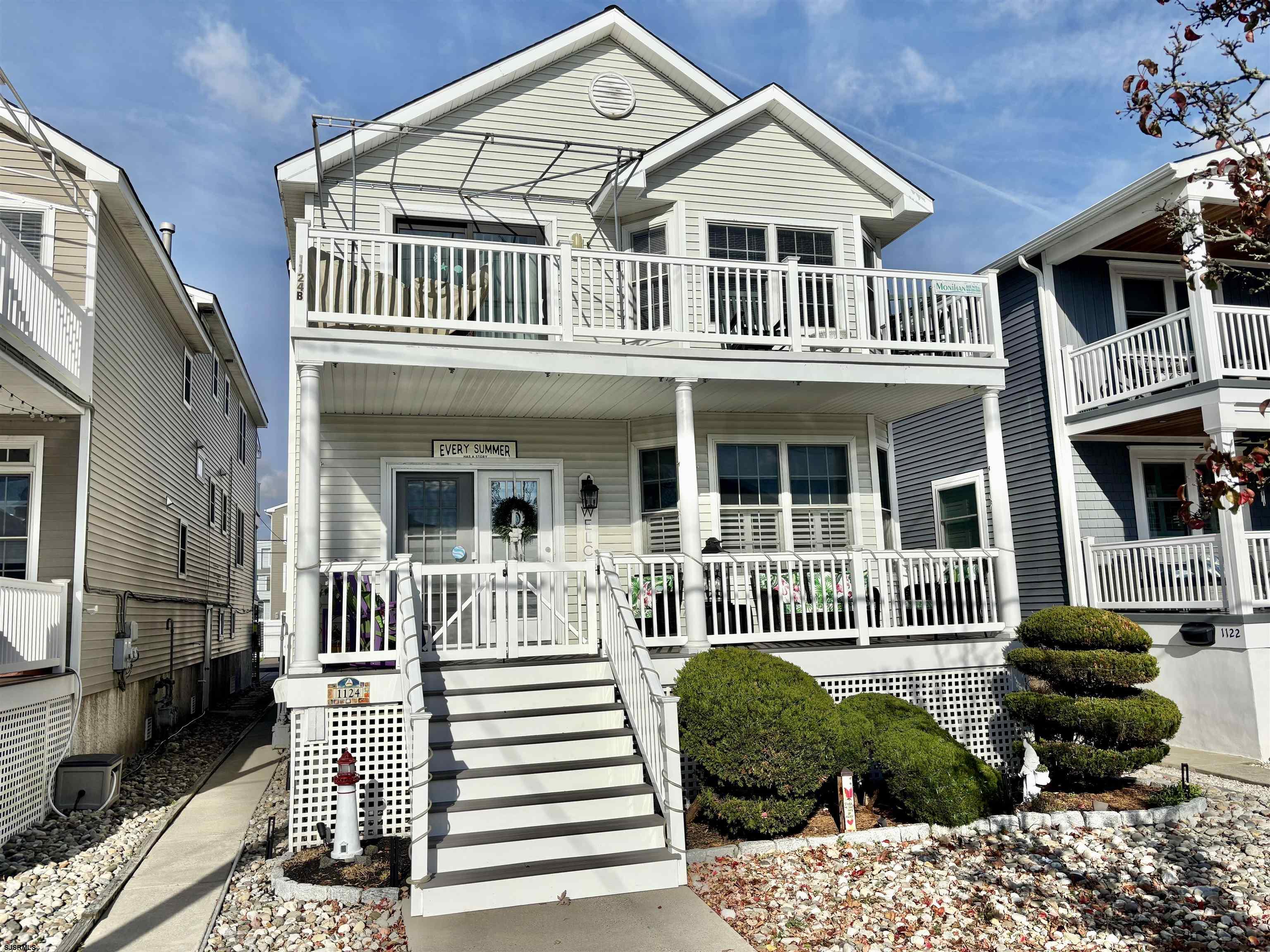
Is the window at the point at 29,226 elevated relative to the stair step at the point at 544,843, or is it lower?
elevated

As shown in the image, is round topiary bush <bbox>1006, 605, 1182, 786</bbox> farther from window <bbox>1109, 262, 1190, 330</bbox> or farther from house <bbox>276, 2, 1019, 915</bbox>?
window <bbox>1109, 262, 1190, 330</bbox>

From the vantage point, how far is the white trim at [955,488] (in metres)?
14.1

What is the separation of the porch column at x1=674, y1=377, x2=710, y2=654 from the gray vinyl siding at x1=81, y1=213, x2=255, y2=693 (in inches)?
259

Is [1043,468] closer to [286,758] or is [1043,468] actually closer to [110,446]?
[286,758]

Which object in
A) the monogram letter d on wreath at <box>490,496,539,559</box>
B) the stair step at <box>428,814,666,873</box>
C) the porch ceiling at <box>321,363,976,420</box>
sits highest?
the porch ceiling at <box>321,363,976,420</box>

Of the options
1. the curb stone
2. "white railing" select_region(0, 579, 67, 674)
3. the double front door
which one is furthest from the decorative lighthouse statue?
"white railing" select_region(0, 579, 67, 674)

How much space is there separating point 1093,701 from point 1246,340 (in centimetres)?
672

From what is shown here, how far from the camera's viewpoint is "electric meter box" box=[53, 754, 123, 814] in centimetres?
862

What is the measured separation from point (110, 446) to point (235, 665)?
14.5 metres

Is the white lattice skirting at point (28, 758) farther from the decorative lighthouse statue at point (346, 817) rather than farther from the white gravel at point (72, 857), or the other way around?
the decorative lighthouse statue at point (346, 817)

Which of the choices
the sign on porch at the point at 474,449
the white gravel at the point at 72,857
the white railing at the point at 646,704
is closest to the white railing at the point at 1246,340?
the white railing at the point at 646,704

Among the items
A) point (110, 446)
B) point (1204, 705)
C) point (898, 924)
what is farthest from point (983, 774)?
point (110, 446)

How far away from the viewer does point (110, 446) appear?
36.5 ft

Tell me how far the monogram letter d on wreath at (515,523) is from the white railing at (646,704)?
2.21m
